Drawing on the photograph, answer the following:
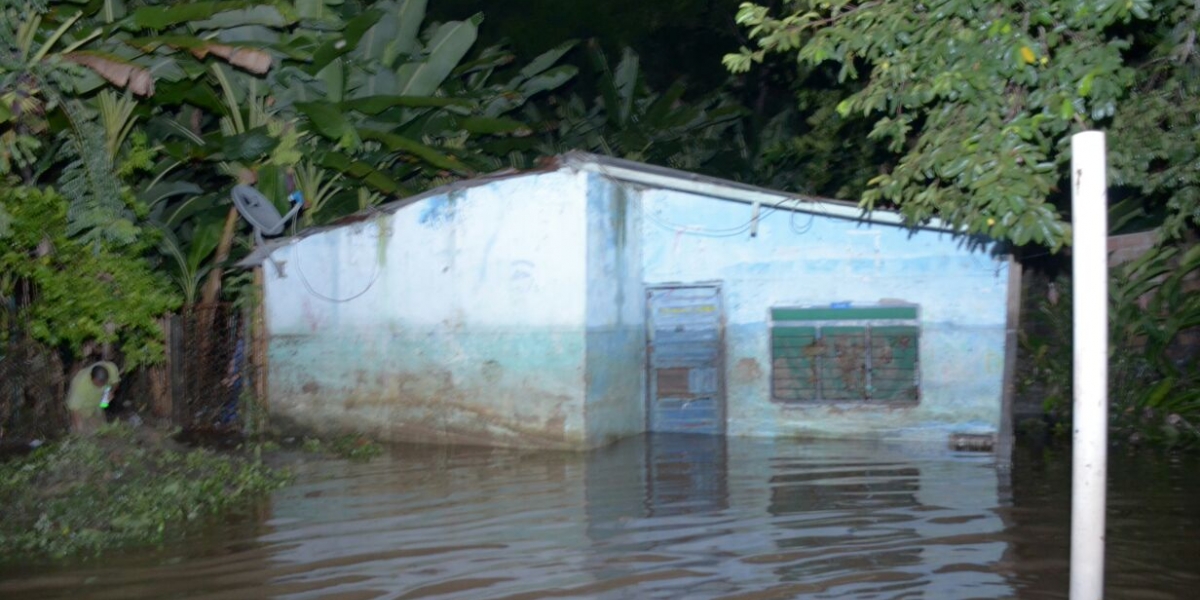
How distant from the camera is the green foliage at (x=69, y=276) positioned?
10148 mm

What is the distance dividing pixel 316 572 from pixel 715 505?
3.03 meters

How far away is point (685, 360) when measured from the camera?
1183 centimetres

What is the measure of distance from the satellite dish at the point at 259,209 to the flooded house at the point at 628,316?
558mm

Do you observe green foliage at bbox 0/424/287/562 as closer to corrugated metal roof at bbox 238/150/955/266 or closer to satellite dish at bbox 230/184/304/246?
satellite dish at bbox 230/184/304/246

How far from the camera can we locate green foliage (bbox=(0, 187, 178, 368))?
33.3ft

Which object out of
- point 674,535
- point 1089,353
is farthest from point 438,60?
point 1089,353

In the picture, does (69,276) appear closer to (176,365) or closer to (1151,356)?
(176,365)

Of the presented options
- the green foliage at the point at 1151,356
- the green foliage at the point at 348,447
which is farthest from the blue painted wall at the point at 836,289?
the green foliage at the point at 348,447

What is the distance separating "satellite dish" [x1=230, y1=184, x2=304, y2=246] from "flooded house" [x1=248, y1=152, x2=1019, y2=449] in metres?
0.56

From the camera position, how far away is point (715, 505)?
322 inches

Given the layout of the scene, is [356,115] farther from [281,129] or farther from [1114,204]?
[1114,204]

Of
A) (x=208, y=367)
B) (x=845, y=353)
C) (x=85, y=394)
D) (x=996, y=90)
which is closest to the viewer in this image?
(x=996, y=90)

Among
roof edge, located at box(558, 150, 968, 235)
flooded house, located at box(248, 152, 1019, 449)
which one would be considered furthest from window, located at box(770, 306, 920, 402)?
roof edge, located at box(558, 150, 968, 235)

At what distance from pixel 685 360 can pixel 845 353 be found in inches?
65.8
